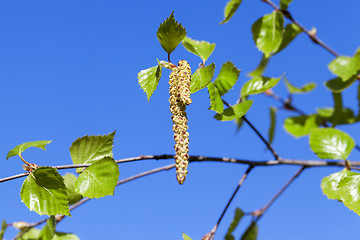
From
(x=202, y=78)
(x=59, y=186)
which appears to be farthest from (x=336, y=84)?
(x=59, y=186)

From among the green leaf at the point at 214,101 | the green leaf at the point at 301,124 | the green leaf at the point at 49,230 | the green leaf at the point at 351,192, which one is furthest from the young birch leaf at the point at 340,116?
the green leaf at the point at 49,230

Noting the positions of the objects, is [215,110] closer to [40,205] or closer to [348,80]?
[40,205]

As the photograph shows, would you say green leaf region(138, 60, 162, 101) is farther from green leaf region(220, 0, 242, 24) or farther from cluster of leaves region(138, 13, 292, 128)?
green leaf region(220, 0, 242, 24)

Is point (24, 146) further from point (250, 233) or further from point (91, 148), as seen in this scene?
point (250, 233)

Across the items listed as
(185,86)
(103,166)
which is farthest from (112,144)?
(185,86)

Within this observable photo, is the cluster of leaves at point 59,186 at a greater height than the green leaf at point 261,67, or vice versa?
the green leaf at point 261,67

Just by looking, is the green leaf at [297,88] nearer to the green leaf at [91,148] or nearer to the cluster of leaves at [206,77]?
the cluster of leaves at [206,77]

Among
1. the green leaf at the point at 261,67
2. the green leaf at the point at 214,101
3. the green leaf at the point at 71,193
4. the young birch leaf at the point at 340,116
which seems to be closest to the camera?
the green leaf at the point at 214,101

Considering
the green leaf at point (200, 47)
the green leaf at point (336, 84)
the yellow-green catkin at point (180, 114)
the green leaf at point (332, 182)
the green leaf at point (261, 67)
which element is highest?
the green leaf at point (261, 67)
